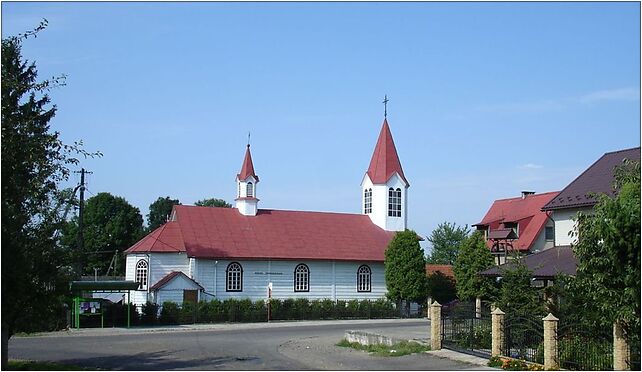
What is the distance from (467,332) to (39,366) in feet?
44.3

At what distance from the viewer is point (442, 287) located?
57188mm

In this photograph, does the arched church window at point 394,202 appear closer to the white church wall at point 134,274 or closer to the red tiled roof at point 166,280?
the red tiled roof at point 166,280

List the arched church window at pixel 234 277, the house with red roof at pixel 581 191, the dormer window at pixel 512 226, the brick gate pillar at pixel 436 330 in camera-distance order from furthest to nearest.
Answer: the dormer window at pixel 512 226 < the arched church window at pixel 234 277 < the house with red roof at pixel 581 191 < the brick gate pillar at pixel 436 330

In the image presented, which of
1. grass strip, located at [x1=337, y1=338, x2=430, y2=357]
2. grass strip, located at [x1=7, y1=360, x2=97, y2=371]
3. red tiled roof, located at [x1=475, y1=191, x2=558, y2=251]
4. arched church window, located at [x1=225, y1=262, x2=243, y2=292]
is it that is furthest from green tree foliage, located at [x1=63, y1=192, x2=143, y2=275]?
grass strip, located at [x1=7, y1=360, x2=97, y2=371]

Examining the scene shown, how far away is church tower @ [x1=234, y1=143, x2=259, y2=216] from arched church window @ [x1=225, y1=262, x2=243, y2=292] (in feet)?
16.6

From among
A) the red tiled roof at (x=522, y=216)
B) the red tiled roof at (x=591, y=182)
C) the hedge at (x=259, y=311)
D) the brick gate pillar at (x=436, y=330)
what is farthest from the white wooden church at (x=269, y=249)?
the brick gate pillar at (x=436, y=330)

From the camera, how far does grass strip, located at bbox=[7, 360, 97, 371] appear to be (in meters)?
20.3

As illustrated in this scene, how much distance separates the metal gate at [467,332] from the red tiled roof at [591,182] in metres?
9.46

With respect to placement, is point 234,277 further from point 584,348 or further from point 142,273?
point 584,348

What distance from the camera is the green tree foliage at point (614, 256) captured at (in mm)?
17156

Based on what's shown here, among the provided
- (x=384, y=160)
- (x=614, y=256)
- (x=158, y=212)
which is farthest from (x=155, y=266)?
(x=158, y=212)

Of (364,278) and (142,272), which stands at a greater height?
(142,272)

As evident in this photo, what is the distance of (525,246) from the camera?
50844mm

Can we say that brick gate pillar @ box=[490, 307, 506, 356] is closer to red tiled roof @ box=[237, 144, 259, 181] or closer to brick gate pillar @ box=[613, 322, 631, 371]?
brick gate pillar @ box=[613, 322, 631, 371]
